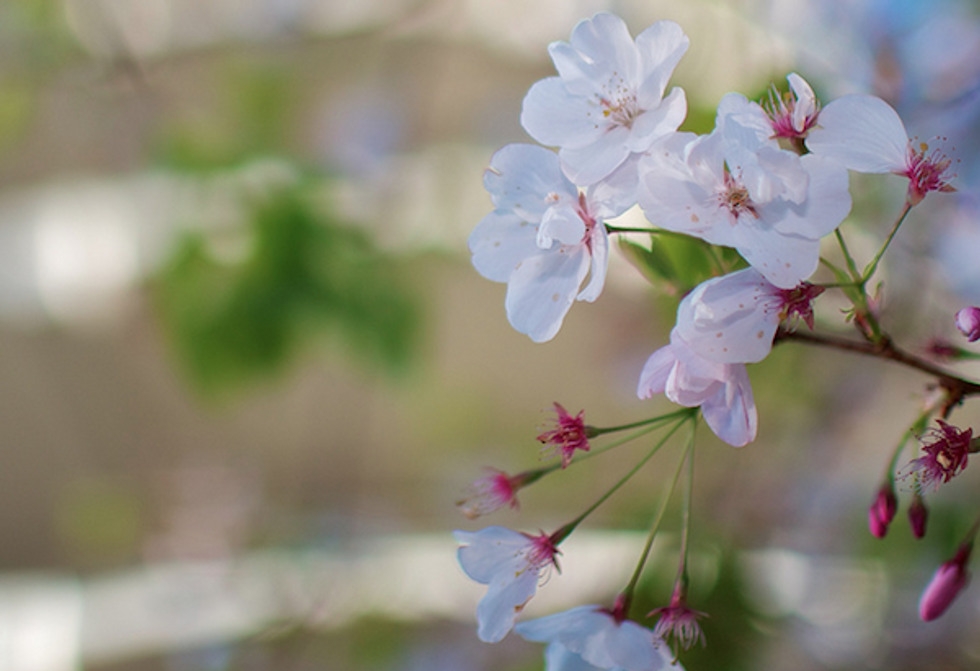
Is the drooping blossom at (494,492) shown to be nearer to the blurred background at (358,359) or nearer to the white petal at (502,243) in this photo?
the white petal at (502,243)

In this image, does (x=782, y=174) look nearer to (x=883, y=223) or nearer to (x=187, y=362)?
(x=883, y=223)

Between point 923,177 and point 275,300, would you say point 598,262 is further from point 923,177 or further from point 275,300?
point 275,300

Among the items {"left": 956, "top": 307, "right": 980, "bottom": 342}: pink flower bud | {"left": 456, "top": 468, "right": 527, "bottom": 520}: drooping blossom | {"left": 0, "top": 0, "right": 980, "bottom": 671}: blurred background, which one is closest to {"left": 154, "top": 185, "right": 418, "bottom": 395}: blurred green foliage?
{"left": 0, "top": 0, "right": 980, "bottom": 671}: blurred background

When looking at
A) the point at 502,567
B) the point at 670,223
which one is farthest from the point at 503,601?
the point at 670,223

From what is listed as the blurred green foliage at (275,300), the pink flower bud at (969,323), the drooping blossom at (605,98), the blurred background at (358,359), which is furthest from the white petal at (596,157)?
the blurred green foliage at (275,300)

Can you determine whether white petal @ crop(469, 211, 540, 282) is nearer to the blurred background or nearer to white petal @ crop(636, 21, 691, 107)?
white petal @ crop(636, 21, 691, 107)

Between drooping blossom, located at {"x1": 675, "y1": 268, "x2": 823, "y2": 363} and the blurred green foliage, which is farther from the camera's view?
the blurred green foliage

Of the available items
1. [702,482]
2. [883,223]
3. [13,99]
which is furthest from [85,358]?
[883,223]
